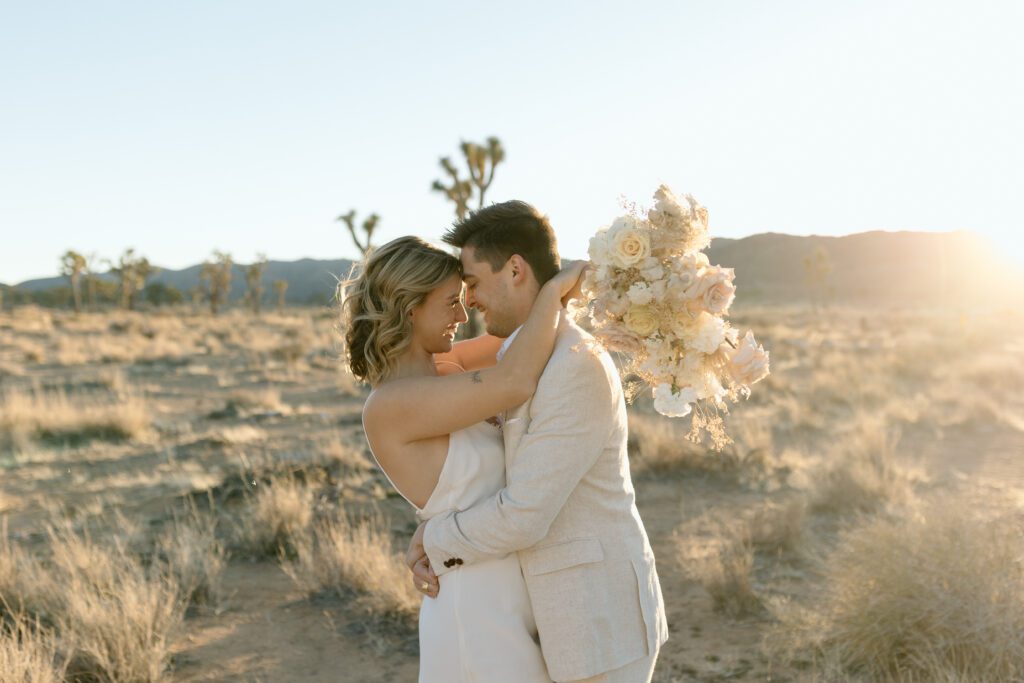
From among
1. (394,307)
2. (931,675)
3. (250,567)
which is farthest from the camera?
(250,567)

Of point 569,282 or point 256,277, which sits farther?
point 256,277

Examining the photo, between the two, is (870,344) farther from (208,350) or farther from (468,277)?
(468,277)

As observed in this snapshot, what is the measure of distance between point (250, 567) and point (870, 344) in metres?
29.0

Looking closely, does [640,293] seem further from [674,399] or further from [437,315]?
[437,315]

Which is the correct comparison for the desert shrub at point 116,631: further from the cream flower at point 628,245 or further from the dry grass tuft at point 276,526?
→ the cream flower at point 628,245

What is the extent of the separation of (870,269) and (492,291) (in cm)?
12348

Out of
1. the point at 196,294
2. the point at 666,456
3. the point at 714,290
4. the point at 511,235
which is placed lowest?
the point at 666,456

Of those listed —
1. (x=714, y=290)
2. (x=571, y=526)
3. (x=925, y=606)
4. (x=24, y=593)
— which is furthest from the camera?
(x=24, y=593)

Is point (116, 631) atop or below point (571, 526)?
below

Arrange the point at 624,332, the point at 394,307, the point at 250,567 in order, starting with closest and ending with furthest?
the point at 624,332
the point at 394,307
the point at 250,567

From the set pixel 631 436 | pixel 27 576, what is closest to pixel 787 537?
pixel 631 436

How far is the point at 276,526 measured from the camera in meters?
7.82

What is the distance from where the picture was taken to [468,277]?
3.03 m

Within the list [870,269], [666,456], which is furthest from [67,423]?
[870,269]
